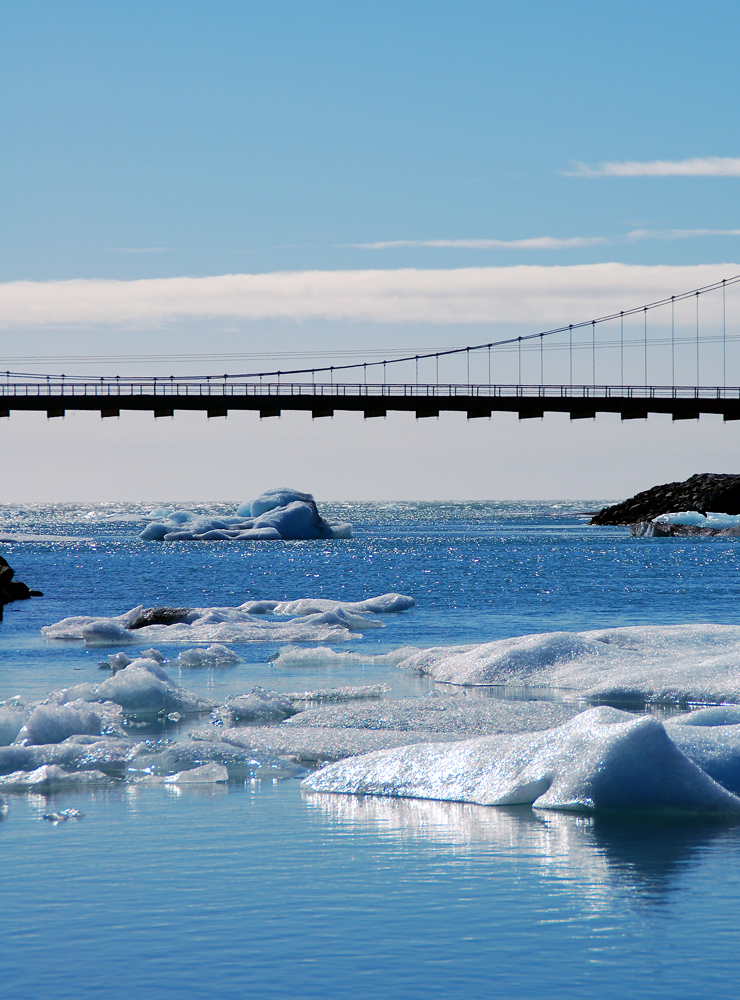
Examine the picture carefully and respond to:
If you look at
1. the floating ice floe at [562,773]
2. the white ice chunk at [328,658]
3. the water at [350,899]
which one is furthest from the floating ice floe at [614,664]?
the water at [350,899]

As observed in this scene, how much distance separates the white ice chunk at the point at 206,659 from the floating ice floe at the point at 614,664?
2.08 m

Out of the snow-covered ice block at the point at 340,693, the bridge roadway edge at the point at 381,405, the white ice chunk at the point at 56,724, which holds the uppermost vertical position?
the bridge roadway edge at the point at 381,405

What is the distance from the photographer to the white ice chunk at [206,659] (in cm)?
1304

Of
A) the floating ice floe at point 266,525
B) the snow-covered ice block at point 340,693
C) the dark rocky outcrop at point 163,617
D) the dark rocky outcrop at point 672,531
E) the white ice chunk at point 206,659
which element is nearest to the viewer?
the snow-covered ice block at point 340,693

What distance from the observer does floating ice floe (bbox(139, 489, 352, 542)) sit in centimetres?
5472

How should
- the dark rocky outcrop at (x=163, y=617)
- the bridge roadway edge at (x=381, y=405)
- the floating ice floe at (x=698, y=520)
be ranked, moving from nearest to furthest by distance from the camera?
the dark rocky outcrop at (x=163, y=617)
the bridge roadway edge at (x=381, y=405)
the floating ice floe at (x=698, y=520)

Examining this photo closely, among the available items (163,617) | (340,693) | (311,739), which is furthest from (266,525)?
(311,739)

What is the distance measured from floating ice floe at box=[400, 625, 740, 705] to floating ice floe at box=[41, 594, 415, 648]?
3511mm

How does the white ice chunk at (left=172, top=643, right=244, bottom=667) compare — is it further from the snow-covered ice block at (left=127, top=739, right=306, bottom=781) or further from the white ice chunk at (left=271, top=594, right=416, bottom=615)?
the snow-covered ice block at (left=127, top=739, right=306, bottom=781)

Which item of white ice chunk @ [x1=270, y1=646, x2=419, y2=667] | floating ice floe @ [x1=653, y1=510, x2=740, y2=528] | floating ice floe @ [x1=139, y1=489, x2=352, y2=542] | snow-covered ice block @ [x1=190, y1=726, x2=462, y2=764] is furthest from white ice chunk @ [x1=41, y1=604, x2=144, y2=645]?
floating ice floe @ [x1=653, y1=510, x2=740, y2=528]

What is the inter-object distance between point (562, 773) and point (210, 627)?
36.4ft

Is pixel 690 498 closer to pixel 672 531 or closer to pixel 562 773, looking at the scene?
pixel 672 531

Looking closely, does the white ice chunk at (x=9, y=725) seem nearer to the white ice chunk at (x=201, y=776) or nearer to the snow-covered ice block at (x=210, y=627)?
the white ice chunk at (x=201, y=776)

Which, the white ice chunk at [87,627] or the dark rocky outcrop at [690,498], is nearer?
the white ice chunk at [87,627]
